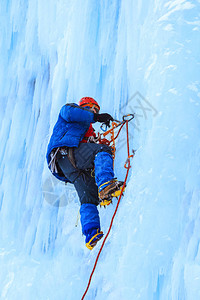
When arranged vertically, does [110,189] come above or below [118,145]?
below

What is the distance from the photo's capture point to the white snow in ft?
5.75

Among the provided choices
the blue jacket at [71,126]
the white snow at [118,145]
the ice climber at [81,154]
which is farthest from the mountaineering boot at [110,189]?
the blue jacket at [71,126]

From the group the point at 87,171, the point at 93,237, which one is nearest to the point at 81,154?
the point at 87,171

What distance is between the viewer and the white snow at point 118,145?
1752 millimetres

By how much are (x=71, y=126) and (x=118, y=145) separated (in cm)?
51

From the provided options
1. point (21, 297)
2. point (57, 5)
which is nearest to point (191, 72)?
point (21, 297)

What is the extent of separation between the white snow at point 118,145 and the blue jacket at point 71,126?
346 millimetres

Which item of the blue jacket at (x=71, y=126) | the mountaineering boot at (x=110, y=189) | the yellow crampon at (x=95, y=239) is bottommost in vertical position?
the yellow crampon at (x=95, y=239)

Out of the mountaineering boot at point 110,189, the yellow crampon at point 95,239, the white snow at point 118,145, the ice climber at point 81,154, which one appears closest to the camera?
the white snow at point 118,145

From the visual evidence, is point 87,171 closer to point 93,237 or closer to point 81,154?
point 81,154

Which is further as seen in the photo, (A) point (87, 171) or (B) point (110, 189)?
(A) point (87, 171)

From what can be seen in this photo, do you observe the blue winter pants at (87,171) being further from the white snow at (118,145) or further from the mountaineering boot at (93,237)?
the white snow at (118,145)

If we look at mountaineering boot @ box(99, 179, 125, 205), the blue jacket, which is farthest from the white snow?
the blue jacket

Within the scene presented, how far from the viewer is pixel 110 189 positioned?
6.50 feet
